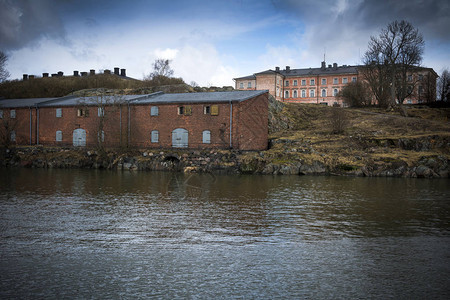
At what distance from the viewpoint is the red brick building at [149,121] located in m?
34.0

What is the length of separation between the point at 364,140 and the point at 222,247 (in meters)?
27.8

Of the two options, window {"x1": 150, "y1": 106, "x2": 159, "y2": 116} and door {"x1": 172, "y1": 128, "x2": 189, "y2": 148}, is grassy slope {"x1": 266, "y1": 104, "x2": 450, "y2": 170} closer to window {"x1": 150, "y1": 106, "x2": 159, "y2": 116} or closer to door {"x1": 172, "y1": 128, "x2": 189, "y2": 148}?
door {"x1": 172, "y1": 128, "x2": 189, "y2": 148}

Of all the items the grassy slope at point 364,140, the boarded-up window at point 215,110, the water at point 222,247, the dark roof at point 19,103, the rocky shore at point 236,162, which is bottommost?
the water at point 222,247

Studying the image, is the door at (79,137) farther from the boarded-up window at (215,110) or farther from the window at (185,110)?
the boarded-up window at (215,110)

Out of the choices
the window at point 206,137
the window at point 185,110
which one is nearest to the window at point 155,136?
the window at point 185,110

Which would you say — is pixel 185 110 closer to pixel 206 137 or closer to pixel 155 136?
pixel 206 137

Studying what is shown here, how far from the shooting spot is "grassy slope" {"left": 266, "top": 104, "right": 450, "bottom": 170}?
30203 millimetres

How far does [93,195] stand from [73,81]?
162ft

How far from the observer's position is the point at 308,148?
3200 cm

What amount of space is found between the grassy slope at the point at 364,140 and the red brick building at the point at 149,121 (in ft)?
12.5

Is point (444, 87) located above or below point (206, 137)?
above

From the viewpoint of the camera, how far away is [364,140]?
3397 centimetres

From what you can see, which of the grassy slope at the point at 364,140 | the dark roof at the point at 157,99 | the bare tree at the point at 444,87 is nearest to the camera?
the grassy slope at the point at 364,140

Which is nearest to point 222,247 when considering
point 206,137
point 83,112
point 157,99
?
point 206,137
